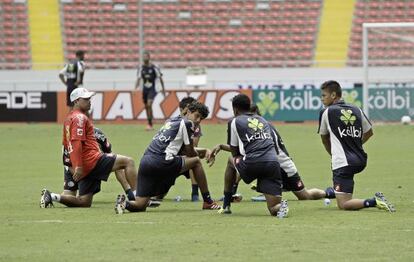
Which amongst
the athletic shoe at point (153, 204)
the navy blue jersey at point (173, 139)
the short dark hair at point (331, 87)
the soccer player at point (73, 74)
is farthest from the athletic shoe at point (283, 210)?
the soccer player at point (73, 74)

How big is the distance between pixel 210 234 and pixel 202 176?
2539mm

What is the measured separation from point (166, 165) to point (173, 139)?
1.11 ft

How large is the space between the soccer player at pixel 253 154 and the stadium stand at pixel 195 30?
27.8m

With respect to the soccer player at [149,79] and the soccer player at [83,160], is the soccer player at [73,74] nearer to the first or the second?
the soccer player at [149,79]

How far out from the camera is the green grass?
9336 mm

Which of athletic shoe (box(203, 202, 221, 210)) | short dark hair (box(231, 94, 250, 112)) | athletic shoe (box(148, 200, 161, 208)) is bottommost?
athletic shoe (box(148, 200, 161, 208))

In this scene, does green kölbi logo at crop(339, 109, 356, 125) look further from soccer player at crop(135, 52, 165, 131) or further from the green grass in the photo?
soccer player at crop(135, 52, 165, 131)

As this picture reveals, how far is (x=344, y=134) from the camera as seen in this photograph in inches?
512

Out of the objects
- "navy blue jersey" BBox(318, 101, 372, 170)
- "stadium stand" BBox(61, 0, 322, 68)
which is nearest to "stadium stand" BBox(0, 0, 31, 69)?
"stadium stand" BBox(61, 0, 322, 68)

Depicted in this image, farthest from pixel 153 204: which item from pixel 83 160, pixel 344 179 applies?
pixel 344 179

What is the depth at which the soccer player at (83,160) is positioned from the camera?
44.4 ft

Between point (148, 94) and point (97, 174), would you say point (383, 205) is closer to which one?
point (97, 174)

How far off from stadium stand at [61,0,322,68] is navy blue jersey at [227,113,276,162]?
27.9 meters

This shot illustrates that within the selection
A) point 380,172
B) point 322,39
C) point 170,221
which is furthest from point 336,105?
point 322,39
